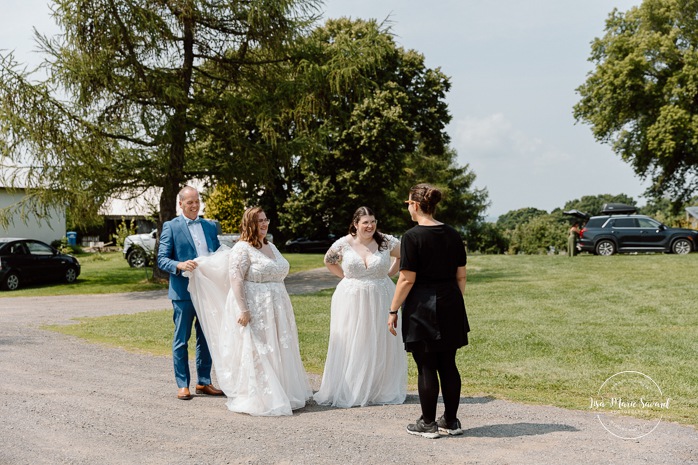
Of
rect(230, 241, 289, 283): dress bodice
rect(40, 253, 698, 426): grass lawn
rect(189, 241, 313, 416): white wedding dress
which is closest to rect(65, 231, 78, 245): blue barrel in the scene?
rect(40, 253, 698, 426): grass lawn

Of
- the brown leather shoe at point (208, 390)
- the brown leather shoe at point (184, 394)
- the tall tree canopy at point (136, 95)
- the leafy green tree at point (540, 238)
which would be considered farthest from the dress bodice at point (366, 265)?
the leafy green tree at point (540, 238)

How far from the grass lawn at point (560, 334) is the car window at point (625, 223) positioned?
910cm

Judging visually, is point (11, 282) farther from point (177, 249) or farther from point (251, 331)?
point (251, 331)

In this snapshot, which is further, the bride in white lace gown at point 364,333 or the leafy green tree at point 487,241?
the leafy green tree at point 487,241

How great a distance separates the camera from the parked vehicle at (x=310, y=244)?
149 ft

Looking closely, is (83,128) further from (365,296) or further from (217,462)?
(217,462)

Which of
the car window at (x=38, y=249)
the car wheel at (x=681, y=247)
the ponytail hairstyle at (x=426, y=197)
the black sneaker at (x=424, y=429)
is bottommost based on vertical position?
the black sneaker at (x=424, y=429)

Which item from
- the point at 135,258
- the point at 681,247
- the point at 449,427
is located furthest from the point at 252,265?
the point at 681,247

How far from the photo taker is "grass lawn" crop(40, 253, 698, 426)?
7867 mm

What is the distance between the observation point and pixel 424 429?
5.76 meters

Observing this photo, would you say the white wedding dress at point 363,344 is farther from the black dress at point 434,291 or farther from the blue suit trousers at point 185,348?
the black dress at point 434,291

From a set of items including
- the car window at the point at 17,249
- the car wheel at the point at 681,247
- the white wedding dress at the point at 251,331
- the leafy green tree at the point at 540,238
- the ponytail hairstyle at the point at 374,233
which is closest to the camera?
the white wedding dress at the point at 251,331

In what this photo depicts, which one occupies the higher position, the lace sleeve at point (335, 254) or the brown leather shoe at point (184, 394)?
the lace sleeve at point (335, 254)

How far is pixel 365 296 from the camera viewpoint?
727 cm
